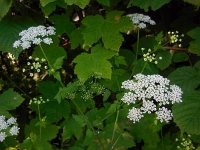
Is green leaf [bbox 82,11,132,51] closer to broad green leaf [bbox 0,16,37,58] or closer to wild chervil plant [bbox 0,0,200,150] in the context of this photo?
wild chervil plant [bbox 0,0,200,150]

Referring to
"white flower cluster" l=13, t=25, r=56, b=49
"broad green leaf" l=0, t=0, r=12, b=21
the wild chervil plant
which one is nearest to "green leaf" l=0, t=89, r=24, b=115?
the wild chervil plant

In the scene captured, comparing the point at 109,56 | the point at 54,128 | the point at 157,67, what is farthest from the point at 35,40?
the point at 157,67

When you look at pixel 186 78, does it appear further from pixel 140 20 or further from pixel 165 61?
pixel 140 20

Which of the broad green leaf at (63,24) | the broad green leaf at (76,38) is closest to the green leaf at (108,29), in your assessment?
the broad green leaf at (76,38)

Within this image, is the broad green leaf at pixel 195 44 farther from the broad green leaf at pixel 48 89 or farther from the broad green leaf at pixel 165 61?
the broad green leaf at pixel 48 89

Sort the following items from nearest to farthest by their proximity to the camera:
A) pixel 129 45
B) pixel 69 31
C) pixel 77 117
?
1. pixel 77 117
2. pixel 69 31
3. pixel 129 45

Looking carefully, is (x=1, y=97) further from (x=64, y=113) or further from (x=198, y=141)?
(x=198, y=141)
